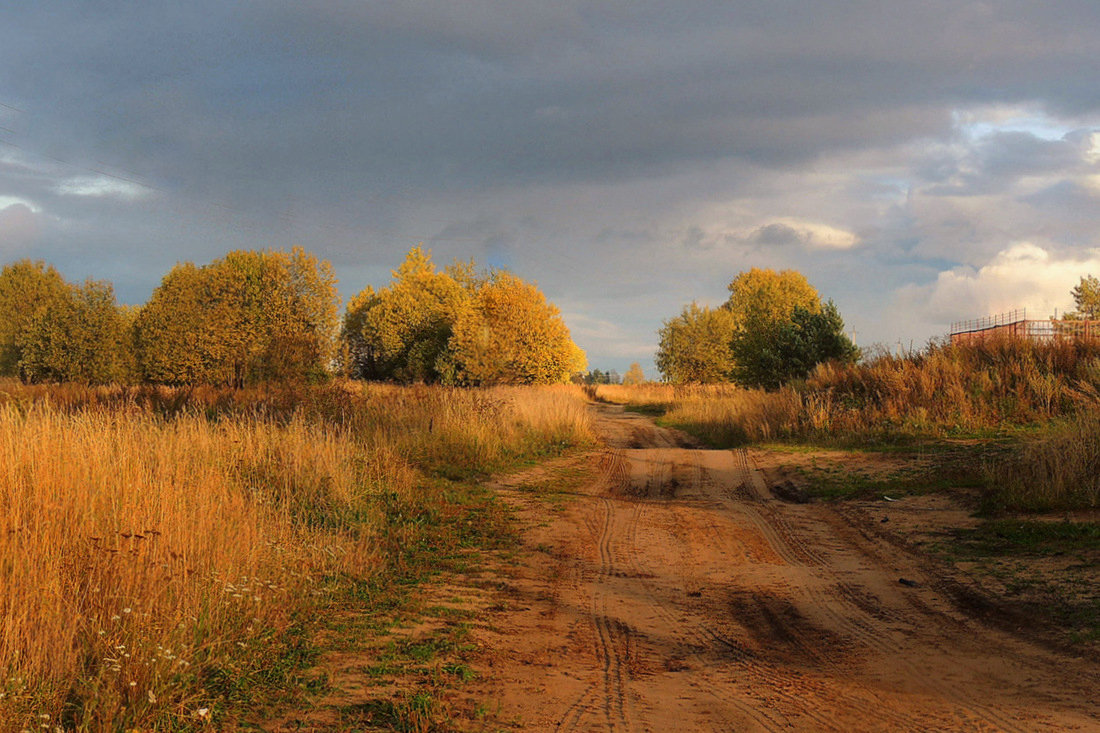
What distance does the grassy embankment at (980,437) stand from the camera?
28.2 ft

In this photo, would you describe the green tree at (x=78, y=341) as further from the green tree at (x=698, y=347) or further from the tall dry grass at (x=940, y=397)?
the green tree at (x=698, y=347)

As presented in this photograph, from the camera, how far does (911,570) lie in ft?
26.9

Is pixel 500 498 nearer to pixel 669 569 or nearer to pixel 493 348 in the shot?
pixel 669 569

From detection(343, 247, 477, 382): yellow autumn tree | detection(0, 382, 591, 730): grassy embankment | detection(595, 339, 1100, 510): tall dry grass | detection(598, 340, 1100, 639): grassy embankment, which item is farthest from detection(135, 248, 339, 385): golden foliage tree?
detection(0, 382, 591, 730): grassy embankment

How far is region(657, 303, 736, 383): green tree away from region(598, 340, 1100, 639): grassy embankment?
29.7 metres

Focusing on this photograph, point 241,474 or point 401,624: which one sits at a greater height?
point 241,474

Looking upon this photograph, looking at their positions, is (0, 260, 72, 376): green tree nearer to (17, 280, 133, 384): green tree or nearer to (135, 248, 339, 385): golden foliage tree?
(17, 280, 133, 384): green tree

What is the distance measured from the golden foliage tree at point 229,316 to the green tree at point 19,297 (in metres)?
8.53

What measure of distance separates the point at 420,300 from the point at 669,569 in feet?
125

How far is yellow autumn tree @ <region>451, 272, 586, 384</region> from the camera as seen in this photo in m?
34.2

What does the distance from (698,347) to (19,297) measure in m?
46.2

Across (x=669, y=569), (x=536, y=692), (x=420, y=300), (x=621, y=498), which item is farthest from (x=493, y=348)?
(x=536, y=692)

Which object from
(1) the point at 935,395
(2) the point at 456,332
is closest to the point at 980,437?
(1) the point at 935,395

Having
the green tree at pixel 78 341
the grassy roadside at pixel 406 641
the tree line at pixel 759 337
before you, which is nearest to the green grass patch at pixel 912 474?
the grassy roadside at pixel 406 641
